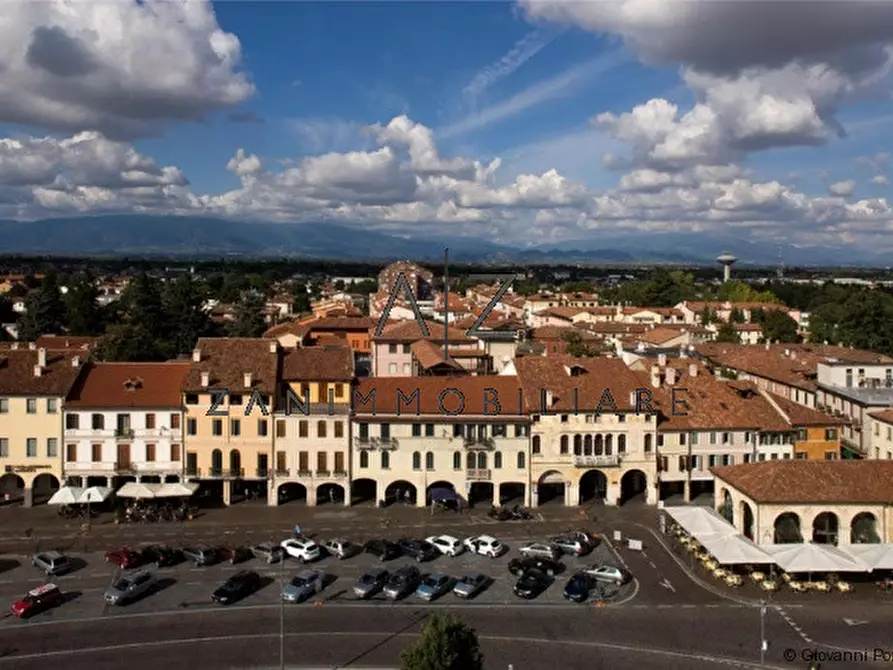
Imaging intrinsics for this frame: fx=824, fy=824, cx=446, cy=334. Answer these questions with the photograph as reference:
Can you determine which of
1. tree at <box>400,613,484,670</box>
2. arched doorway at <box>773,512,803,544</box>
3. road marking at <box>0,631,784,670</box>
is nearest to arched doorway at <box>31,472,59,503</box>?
road marking at <box>0,631,784,670</box>

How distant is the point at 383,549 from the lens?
49.3 meters

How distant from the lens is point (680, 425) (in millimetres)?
62438

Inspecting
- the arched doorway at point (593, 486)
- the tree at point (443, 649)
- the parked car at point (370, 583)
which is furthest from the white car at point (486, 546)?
the tree at point (443, 649)

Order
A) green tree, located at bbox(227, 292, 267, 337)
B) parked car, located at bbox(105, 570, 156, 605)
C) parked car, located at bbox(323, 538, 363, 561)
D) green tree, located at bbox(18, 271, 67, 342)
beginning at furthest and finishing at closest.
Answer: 1. green tree, located at bbox(227, 292, 267, 337)
2. green tree, located at bbox(18, 271, 67, 342)
3. parked car, located at bbox(323, 538, 363, 561)
4. parked car, located at bbox(105, 570, 156, 605)

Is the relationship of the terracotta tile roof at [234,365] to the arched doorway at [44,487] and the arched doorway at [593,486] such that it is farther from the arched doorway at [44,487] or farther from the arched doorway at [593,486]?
the arched doorway at [593,486]

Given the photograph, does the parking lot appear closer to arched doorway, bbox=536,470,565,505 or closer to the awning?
the awning

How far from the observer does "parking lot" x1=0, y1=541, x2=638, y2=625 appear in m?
42.7

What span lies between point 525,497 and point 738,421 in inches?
700

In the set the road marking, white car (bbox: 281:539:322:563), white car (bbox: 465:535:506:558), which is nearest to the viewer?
the road marking

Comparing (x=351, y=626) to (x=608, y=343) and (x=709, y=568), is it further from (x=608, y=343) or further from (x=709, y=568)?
(x=608, y=343)

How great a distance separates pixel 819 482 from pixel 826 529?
9.43ft

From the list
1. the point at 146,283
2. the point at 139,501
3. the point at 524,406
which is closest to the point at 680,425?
→ the point at 524,406

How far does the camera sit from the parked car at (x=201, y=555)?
4791cm

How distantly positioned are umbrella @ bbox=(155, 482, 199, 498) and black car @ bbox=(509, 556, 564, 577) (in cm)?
2376
